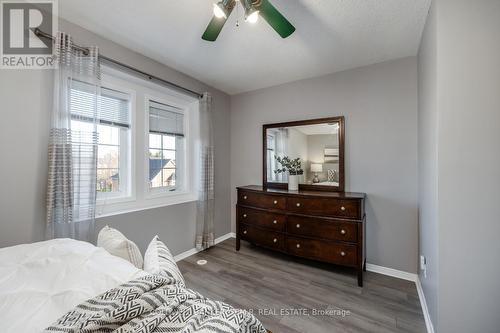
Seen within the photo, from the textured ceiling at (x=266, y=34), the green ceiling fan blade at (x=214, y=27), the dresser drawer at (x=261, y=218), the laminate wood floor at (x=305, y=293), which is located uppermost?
the textured ceiling at (x=266, y=34)

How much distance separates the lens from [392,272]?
2.46 meters

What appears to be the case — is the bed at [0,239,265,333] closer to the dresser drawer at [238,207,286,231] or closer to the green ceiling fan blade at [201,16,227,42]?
the green ceiling fan blade at [201,16,227,42]

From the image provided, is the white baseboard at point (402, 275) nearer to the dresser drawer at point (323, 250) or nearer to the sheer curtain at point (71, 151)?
the dresser drawer at point (323, 250)

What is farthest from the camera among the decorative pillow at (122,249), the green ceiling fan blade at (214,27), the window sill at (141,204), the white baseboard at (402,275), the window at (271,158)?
the window at (271,158)

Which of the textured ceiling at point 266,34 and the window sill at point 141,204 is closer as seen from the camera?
the textured ceiling at point 266,34

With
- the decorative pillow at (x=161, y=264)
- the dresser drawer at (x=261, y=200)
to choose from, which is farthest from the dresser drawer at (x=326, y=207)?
the decorative pillow at (x=161, y=264)

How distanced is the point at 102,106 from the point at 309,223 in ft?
8.48

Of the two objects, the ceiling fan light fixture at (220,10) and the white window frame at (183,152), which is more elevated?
the ceiling fan light fixture at (220,10)

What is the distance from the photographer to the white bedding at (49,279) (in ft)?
2.37

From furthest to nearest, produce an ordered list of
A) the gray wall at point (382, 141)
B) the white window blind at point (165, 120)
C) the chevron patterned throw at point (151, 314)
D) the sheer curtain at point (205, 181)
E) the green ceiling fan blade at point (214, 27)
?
the sheer curtain at point (205, 181) < the white window blind at point (165, 120) < the gray wall at point (382, 141) < the green ceiling fan blade at point (214, 27) < the chevron patterned throw at point (151, 314)

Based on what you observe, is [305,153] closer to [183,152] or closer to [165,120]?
[183,152]

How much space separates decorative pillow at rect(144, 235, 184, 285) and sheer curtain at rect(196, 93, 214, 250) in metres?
1.86

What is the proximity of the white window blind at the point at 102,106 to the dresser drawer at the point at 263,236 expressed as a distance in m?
2.01

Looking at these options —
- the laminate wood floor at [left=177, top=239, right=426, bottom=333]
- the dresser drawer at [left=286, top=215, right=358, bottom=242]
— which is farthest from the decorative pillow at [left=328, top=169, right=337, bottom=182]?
the laminate wood floor at [left=177, top=239, right=426, bottom=333]
